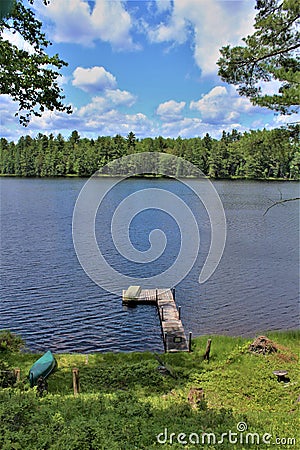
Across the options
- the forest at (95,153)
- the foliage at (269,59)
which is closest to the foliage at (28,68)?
the foliage at (269,59)

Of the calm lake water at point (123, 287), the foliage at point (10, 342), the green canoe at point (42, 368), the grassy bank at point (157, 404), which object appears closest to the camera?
the grassy bank at point (157, 404)

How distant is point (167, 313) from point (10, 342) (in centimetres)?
687

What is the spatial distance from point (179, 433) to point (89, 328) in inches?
491

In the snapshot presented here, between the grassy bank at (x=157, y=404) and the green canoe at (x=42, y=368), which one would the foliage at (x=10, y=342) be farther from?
the green canoe at (x=42, y=368)

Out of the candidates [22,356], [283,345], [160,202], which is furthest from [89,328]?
[160,202]

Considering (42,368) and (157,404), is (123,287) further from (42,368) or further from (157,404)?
(157,404)

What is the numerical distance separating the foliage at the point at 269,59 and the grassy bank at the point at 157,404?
321 inches

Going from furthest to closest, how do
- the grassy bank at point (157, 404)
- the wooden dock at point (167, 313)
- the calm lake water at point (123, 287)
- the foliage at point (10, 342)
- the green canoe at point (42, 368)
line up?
1. the calm lake water at point (123, 287)
2. the wooden dock at point (167, 313)
3. the foliage at point (10, 342)
4. the green canoe at point (42, 368)
5. the grassy bank at point (157, 404)

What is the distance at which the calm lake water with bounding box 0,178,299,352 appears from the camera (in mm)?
17328

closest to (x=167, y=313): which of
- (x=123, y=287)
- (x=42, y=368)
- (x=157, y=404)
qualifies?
(x=123, y=287)

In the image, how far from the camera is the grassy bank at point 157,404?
532cm

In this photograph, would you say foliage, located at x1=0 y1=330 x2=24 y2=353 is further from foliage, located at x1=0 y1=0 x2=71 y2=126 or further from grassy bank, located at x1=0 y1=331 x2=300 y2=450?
foliage, located at x1=0 y1=0 x2=71 y2=126

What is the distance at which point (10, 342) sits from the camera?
15414 mm

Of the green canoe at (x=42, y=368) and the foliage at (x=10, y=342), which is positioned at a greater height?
the green canoe at (x=42, y=368)
